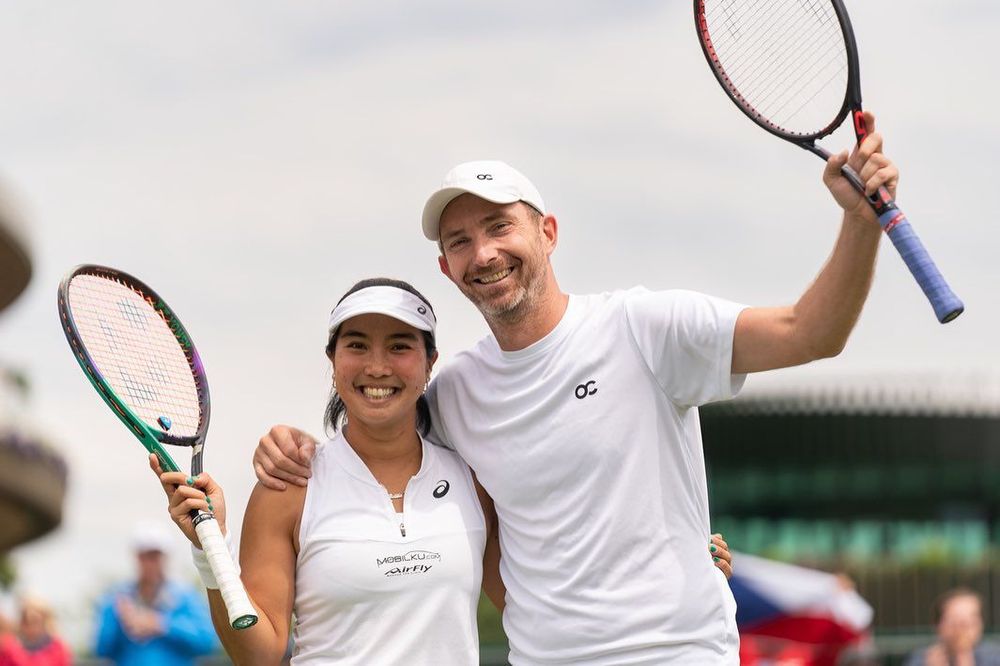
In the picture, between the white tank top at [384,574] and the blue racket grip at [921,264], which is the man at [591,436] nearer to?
the white tank top at [384,574]

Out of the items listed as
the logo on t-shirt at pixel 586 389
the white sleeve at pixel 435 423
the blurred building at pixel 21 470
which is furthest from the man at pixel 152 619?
the blurred building at pixel 21 470

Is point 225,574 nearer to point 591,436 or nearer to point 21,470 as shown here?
point 591,436

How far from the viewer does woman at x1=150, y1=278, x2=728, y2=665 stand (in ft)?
19.3

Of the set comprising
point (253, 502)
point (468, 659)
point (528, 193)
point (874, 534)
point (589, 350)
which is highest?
point (528, 193)

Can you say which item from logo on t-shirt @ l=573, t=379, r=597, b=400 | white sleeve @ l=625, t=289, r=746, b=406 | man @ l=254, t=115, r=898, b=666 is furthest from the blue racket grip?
logo on t-shirt @ l=573, t=379, r=597, b=400

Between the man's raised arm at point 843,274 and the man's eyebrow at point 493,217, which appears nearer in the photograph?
the man's raised arm at point 843,274

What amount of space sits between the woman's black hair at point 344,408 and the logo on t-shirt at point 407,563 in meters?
0.62

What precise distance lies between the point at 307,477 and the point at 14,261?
15735 millimetres

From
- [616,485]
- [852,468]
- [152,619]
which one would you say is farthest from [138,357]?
[852,468]

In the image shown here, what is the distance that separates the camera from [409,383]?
241 inches

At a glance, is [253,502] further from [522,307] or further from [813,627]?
[813,627]

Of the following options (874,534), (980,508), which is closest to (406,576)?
(874,534)

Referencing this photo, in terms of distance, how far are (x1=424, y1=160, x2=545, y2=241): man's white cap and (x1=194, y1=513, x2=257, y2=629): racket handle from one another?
1365 millimetres

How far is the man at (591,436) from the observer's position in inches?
224
